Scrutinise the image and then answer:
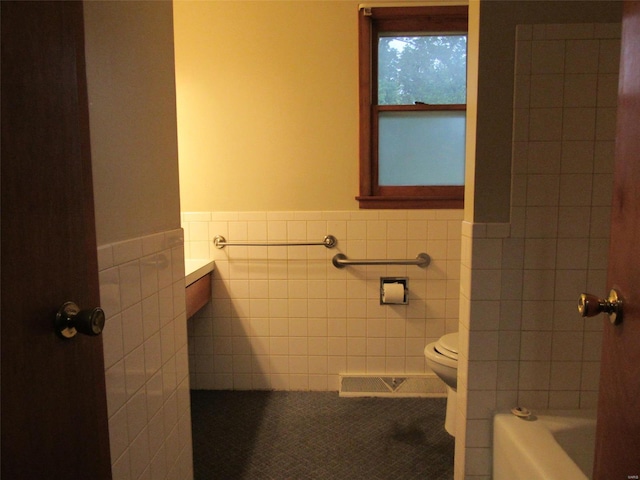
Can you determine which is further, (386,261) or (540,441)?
(386,261)

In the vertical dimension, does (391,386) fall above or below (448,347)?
below

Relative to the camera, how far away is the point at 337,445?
2.15 meters

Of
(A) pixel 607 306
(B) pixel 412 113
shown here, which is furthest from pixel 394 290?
(A) pixel 607 306

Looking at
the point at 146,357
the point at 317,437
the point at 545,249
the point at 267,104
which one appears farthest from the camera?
the point at 267,104

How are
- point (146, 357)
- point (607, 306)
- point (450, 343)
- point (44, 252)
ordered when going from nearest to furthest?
1. point (44, 252)
2. point (607, 306)
3. point (146, 357)
4. point (450, 343)

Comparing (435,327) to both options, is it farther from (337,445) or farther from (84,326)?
(84,326)

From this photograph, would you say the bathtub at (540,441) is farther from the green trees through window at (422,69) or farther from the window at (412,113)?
the green trees through window at (422,69)

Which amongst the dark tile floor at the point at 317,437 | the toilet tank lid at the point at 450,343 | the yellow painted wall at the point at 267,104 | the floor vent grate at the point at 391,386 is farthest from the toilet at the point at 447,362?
the yellow painted wall at the point at 267,104

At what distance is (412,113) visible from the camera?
8.55 ft

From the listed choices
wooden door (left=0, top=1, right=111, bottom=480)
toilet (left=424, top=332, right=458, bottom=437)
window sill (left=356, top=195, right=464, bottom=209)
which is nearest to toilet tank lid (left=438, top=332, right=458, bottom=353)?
toilet (left=424, top=332, right=458, bottom=437)

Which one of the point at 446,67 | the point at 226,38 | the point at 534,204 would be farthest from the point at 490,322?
the point at 226,38

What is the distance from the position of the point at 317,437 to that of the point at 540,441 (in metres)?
1.17

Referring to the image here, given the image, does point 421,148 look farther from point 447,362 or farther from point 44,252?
point 44,252

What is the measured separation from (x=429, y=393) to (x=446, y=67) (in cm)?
190
